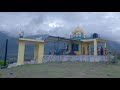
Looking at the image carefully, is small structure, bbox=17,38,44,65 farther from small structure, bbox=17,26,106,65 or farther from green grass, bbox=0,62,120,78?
green grass, bbox=0,62,120,78

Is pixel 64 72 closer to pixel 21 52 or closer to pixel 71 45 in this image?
pixel 21 52

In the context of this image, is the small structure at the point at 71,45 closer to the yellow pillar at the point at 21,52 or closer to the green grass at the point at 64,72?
the yellow pillar at the point at 21,52

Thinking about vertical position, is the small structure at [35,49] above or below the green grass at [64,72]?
above

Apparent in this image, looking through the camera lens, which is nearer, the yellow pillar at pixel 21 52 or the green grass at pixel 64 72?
the green grass at pixel 64 72

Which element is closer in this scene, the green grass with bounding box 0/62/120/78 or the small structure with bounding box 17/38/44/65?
the green grass with bounding box 0/62/120/78

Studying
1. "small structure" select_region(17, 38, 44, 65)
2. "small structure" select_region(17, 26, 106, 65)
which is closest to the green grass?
"small structure" select_region(17, 26, 106, 65)

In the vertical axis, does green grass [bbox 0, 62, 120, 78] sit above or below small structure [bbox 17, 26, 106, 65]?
below

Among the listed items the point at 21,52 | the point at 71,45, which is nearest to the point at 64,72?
the point at 21,52

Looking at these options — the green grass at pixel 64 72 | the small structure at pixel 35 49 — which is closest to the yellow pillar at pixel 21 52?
the small structure at pixel 35 49
